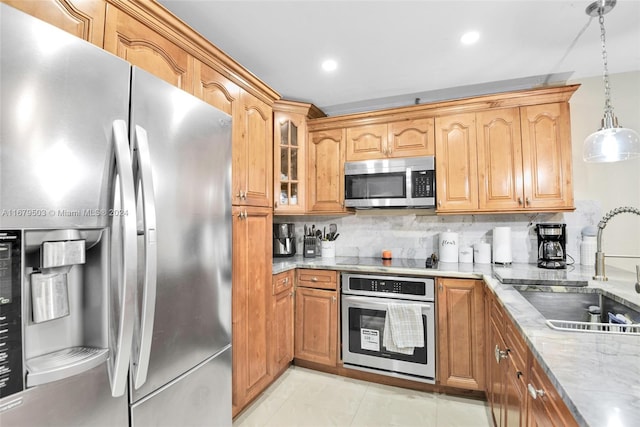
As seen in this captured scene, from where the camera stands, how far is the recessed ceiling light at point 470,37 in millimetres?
1919

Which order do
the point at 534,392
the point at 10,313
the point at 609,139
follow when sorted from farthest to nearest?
the point at 609,139
the point at 534,392
the point at 10,313

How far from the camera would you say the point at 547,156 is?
2352 millimetres

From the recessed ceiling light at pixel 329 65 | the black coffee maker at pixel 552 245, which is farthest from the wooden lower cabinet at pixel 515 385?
the recessed ceiling light at pixel 329 65

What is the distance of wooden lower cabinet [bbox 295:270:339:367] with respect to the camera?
254cm

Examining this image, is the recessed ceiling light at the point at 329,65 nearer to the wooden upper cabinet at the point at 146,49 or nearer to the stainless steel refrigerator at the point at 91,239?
the wooden upper cabinet at the point at 146,49

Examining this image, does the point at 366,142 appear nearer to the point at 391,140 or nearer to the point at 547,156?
the point at 391,140

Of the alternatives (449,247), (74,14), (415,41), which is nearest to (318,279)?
(449,247)

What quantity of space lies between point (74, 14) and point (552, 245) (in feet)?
10.2

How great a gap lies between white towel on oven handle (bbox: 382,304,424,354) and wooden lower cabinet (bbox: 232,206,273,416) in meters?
0.92

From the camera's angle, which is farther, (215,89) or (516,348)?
(215,89)

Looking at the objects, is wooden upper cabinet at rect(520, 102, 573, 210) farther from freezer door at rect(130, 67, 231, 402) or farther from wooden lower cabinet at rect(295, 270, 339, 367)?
freezer door at rect(130, 67, 231, 402)

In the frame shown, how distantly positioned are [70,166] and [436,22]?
1.98 meters

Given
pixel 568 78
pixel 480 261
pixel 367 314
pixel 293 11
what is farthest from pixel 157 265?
pixel 568 78

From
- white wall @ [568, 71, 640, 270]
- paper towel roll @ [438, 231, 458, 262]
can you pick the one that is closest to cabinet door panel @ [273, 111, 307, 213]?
paper towel roll @ [438, 231, 458, 262]
